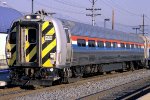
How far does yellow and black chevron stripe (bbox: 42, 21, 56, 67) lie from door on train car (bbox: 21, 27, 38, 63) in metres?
0.44

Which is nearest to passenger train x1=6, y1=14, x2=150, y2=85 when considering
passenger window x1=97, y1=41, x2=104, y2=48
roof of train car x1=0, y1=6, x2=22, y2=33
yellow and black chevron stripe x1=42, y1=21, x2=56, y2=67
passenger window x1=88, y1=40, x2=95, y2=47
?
yellow and black chevron stripe x1=42, y1=21, x2=56, y2=67

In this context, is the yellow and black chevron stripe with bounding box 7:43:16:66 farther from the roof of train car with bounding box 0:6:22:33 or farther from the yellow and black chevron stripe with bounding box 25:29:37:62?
the roof of train car with bounding box 0:6:22:33

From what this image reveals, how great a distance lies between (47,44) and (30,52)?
0.86 metres

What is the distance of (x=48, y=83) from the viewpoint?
16.3 metres

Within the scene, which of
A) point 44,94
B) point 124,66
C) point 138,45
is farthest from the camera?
point 138,45

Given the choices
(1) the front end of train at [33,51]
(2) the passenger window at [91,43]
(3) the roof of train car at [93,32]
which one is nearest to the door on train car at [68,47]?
(3) the roof of train car at [93,32]

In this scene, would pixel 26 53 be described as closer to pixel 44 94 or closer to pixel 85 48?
pixel 44 94

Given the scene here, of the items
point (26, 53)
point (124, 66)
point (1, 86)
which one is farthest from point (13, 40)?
point (124, 66)

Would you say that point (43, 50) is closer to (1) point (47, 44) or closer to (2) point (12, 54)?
(1) point (47, 44)

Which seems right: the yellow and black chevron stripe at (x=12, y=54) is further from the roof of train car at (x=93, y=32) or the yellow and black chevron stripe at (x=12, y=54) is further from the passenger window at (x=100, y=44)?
the passenger window at (x=100, y=44)

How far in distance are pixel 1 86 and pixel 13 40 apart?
6.85 feet

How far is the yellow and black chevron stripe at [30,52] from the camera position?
16.9 meters

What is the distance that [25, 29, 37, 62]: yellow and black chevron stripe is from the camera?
667 inches

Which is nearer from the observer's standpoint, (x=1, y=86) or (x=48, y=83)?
(x=48, y=83)
